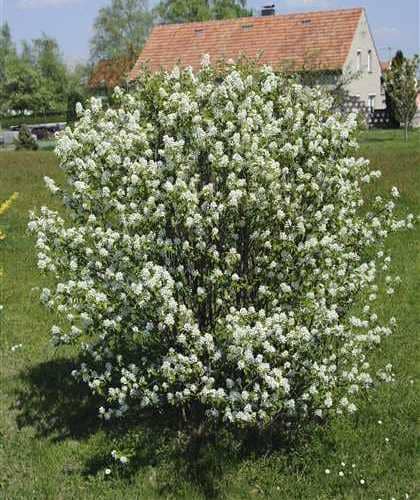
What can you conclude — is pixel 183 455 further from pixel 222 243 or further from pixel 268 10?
pixel 268 10

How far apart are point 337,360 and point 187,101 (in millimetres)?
3001

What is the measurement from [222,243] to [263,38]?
147 feet

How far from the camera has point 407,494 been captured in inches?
260

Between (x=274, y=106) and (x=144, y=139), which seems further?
(x=274, y=106)

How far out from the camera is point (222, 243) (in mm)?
6684

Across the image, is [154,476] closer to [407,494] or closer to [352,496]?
[352,496]

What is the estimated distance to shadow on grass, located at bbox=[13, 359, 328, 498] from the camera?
695 cm

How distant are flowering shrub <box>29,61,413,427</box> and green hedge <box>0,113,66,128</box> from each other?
238 ft

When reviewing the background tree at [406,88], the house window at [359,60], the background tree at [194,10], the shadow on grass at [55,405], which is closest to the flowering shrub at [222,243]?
the shadow on grass at [55,405]

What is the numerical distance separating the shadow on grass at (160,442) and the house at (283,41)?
38914 millimetres

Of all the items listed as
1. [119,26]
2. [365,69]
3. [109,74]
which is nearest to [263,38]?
[365,69]

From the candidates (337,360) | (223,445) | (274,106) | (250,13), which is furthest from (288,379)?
(250,13)

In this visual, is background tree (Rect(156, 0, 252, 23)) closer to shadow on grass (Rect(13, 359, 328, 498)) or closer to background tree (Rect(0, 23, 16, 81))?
background tree (Rect(0, 23, 16, 81))

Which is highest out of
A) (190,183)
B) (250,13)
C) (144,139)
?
(250,13)
